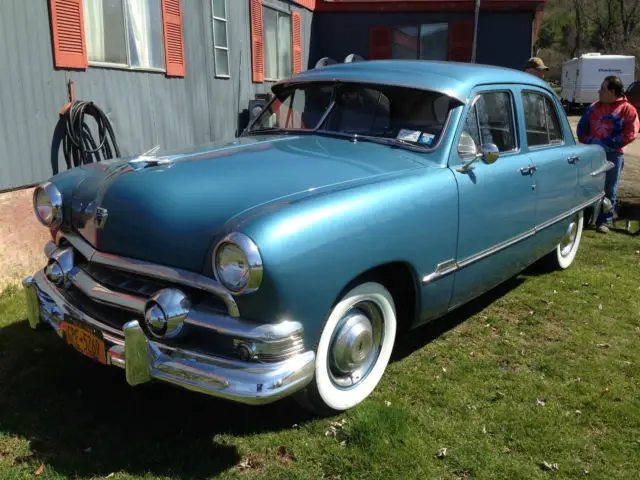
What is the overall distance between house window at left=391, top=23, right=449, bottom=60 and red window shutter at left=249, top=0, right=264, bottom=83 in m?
4.44

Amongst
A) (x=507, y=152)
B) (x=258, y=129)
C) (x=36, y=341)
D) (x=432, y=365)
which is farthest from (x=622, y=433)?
(x=36, y=341)

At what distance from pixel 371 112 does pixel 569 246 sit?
2.88 metres

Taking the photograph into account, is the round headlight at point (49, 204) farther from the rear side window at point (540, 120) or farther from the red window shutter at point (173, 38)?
the red window shutter at point (173, 38)

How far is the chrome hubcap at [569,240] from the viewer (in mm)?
5355

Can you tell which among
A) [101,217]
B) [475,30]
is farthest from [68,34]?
[475,30]

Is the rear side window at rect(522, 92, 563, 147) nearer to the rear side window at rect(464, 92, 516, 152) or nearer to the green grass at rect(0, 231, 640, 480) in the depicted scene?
the rear side window at rect(464, 92, 516, 152)

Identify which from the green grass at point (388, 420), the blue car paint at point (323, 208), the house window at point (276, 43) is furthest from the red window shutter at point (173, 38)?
the green grass at point (388, 420)

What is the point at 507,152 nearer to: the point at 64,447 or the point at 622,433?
the point at 622,433

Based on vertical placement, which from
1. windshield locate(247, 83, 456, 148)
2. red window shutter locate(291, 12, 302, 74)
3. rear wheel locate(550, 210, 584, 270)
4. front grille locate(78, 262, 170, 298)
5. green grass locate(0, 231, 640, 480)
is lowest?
green grass locate(0, 231, 640, 480)

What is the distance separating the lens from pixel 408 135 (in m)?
3.46

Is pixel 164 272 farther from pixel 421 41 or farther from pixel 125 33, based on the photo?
pixel 421 41

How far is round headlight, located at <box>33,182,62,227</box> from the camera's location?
10.2 ft

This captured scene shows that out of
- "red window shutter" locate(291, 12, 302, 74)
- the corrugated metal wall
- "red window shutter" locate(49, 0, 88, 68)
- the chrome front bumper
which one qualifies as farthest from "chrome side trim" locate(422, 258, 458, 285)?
"red window shutter" locate(291, 12, 302, 74)

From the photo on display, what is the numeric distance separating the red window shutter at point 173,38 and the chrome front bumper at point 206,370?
5.85 metres
